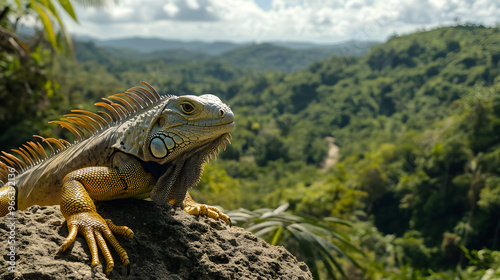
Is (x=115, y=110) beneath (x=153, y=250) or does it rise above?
above

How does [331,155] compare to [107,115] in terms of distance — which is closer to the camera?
[107,115]

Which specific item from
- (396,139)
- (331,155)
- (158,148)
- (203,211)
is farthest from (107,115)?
(331,155)

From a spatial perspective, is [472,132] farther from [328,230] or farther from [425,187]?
[328,230]

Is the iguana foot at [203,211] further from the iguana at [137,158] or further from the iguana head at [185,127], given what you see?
the iguana head at [185,127]

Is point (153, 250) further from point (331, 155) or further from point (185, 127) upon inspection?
point (331, 155)

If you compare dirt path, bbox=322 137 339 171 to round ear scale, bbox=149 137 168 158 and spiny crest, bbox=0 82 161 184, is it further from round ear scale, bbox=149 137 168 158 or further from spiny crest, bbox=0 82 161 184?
round ear scale, bbox=149 137 168 158
